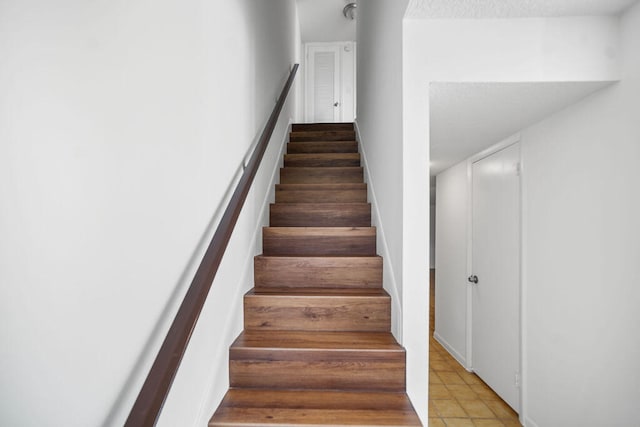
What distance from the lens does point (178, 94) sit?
1.03 m

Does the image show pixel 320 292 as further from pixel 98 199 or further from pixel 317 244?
pixel 98 199

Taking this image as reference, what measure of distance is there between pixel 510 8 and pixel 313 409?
1.90 m

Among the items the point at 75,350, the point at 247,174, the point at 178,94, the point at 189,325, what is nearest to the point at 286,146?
the point at 247,174

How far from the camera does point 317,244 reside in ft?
7.11

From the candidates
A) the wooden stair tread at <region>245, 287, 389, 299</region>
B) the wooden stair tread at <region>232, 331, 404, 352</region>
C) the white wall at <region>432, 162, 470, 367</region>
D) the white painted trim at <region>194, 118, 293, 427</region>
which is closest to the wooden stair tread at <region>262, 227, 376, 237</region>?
the white painted trim at <region>194, 118, 293, 427</region>

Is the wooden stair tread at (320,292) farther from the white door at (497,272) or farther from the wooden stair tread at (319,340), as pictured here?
the white door at (497,272)

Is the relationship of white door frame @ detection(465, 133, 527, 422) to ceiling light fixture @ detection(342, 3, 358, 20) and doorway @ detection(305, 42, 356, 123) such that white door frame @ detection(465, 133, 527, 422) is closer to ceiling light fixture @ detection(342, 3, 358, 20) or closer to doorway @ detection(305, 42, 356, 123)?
ceiling light fixture @ detection(342, 3, 358, 20)

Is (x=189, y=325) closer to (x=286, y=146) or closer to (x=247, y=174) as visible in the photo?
(x=247, y=174)

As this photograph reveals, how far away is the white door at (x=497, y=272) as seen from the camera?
237 cm

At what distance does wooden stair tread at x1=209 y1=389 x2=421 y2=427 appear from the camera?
123 centimetres

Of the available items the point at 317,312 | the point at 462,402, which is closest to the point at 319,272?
the point at 317,312

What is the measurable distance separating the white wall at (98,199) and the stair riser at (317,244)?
96cm

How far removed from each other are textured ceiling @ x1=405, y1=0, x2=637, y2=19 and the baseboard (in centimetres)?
293

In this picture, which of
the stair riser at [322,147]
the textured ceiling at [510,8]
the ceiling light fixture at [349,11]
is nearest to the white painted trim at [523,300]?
the textured ceiling at [510,8]
